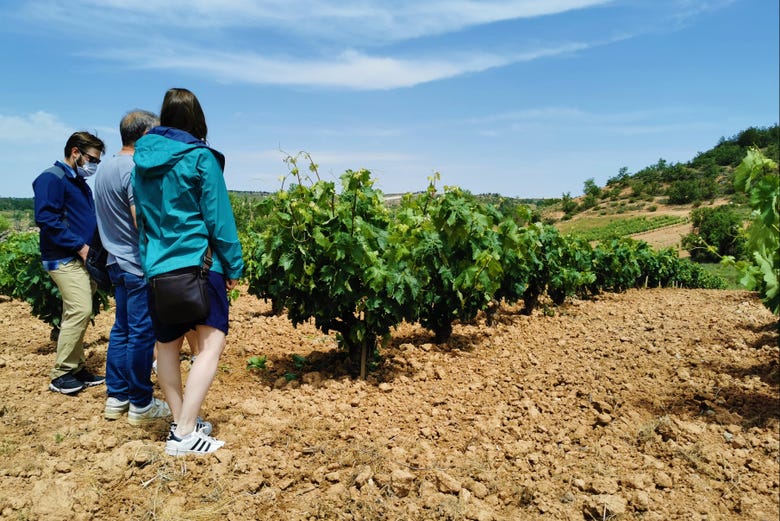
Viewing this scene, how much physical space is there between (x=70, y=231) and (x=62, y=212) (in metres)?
0.16

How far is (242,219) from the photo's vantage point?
38906 millimetres

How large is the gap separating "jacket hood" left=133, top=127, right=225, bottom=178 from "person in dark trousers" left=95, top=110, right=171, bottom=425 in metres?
0.58

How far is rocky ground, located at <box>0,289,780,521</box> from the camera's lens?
2488mm

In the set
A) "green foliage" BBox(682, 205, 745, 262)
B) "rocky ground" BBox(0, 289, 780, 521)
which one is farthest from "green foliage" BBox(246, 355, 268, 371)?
"green foliage" BBox(682, 205, 745, 262)

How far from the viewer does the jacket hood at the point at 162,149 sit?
2.54 metres

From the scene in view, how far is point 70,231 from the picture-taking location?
3.89 meters

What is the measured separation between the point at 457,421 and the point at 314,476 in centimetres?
113

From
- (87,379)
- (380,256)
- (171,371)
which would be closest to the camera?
(171,371)

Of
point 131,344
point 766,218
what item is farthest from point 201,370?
point 766,218

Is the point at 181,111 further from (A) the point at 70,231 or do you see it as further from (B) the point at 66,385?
(B) the point at 66,385

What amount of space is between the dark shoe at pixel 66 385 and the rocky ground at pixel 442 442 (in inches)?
2.7

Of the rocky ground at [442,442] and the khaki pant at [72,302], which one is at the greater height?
the khaki pant at [72,302]

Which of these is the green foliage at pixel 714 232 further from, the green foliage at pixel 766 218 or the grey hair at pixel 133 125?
the grey hair at pixel 133 125

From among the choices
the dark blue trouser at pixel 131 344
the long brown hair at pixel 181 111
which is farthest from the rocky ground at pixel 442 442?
the long brown hair at pixel 181 111
